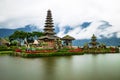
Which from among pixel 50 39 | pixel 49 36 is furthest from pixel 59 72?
pixel 49 36

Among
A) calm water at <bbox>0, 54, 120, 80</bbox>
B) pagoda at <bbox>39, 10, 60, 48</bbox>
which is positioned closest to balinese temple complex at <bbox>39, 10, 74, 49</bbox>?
pagoda at <bbox>39, 10, 60, 48</bbox>

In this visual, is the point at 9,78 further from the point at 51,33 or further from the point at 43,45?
the point at 51,33

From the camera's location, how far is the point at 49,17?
50.8m

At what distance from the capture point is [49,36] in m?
48.3

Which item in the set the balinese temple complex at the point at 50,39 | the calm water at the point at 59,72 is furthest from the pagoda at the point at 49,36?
the calm water at the point at 59,72

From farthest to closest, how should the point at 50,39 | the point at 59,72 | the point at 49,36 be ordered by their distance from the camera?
1. the point at 49,36
2. the point at 50,39
3. the point at 59,72

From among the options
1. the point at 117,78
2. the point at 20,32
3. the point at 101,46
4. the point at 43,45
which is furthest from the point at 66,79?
the point at 20,32

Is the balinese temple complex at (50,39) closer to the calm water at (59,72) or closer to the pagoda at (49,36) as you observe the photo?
the pagoda at (49,36)

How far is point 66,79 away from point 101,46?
144 ft

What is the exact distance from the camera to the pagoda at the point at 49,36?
4615cm

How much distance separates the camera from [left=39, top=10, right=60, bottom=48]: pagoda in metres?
46.2

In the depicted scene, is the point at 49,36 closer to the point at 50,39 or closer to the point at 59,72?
the point at 50,39

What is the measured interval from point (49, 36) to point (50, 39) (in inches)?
64.6

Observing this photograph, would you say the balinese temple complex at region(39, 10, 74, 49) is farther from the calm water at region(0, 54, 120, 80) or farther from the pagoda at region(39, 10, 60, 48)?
the calm water at region(0, 54, 120, 80)
